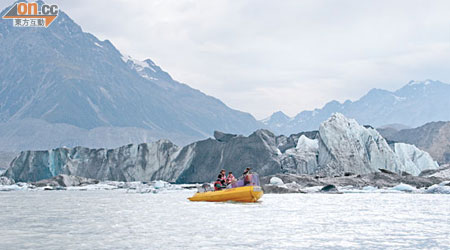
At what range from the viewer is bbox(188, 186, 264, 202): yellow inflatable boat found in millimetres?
32688

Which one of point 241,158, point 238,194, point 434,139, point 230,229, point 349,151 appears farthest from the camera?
point 434,139

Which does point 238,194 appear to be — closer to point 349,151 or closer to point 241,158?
point 349,151

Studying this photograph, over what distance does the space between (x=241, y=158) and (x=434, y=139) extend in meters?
75.6

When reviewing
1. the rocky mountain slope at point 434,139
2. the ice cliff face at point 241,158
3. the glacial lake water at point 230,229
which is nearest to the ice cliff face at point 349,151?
the ice cliff face at point 241,158

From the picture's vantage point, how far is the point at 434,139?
463 feet

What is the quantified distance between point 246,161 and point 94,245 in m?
70.3

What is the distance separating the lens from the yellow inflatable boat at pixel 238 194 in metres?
32.7

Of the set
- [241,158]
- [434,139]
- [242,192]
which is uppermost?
[434,139]

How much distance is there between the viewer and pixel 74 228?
2045 cm

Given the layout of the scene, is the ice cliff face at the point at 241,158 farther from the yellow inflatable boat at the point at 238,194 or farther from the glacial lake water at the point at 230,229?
the glacial lake water at the point at 230,229

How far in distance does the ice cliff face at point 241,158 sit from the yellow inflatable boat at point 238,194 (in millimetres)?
44623

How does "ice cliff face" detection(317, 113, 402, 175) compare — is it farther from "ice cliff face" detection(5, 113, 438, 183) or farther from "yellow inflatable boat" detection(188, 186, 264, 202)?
"yellow inflatable boat" detection(188, 186, 264, 202)

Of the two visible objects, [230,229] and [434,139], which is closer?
[230,229]

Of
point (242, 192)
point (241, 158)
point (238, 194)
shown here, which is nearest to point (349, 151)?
point (241, 158)
